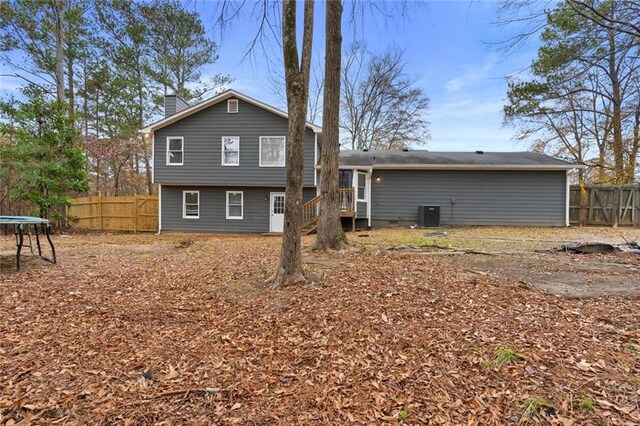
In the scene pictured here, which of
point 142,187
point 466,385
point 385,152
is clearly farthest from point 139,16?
point 466,385

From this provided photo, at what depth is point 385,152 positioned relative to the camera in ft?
58.9

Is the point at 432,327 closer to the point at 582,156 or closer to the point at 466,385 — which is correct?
Answer: the point at 466,385

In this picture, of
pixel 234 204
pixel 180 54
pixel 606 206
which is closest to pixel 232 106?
pixel 234 204

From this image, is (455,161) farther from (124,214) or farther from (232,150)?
(124,214)

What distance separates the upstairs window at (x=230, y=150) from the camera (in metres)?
14.6

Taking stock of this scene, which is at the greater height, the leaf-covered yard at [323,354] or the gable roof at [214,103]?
the gable roof at [214,103]

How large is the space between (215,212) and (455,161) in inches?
433

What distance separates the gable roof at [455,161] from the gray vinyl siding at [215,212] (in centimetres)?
324

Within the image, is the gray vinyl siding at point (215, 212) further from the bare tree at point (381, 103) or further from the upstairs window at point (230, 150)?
the bare tree at point (381, 103)

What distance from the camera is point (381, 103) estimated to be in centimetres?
2466

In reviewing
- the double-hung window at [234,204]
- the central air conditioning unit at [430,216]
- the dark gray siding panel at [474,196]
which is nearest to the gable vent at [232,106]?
the double-hung window at [234,204]

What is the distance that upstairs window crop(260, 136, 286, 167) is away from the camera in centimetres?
1448

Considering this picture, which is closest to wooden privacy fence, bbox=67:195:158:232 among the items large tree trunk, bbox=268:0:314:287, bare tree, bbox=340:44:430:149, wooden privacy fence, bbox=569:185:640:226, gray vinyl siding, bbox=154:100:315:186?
gray vinyl siding, bbox=154:100:315:186

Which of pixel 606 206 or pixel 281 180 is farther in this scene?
pixel 606 206
